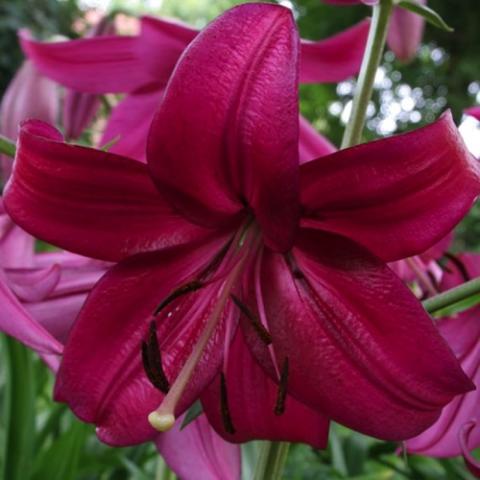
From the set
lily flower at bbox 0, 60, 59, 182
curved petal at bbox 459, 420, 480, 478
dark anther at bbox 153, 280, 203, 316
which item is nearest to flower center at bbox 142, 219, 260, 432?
dark anther at bbox 153, 280, 203, 316

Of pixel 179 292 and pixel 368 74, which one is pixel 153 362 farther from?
pixel 368 74

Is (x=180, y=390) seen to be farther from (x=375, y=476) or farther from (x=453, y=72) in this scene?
(x=453, y=72)

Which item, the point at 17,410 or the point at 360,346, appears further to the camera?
the point at 17,410

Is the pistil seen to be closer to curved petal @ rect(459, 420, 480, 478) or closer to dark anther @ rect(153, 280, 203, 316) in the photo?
dark anther @ rect(153, 280, 203, 316)

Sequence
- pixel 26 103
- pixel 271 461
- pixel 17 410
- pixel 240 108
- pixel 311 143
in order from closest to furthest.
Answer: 1. pixel 240 108
2. pixel 271 461
3. pixel 311 143
4. pixel 17 410
5. pixel 26 103

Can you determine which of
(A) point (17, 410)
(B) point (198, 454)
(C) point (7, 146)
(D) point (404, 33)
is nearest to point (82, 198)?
(C) point (7, 146)

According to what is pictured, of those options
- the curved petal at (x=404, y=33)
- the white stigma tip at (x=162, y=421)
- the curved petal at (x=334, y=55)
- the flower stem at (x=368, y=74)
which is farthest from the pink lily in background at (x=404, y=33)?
the white stigma tip at (x=162, y=421)

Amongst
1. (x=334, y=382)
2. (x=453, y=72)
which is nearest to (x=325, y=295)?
(x=334, y=382)
